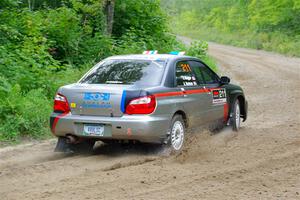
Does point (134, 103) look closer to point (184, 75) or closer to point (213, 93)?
point (184, 75)

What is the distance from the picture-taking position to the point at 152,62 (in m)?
8.75

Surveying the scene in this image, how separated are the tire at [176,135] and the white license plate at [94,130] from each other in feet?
3.26

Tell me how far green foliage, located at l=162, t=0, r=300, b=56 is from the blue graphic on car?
19697 millimetres

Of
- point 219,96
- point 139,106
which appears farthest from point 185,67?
point 139,106

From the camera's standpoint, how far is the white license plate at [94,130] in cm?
790

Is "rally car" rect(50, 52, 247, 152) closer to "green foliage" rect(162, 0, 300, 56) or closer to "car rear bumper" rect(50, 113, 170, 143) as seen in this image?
"car rear bumper" rect(50, 113, 170, 143)

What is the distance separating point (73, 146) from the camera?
8609 mm

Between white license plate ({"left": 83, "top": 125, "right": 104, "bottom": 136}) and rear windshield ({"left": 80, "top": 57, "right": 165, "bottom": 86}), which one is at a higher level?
rear windshield ({"left": 80, "top": 57, "right": 165, "bottom": 86})

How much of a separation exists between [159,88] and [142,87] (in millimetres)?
261

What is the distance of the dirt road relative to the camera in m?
6.09

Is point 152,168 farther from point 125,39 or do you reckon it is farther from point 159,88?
point 125,39

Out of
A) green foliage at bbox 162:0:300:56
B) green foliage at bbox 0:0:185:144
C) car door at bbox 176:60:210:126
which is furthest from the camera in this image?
green foliage at bbox 162:0:300:56

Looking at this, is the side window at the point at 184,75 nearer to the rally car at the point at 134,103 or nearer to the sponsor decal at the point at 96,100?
the rally car at the point at 134,103

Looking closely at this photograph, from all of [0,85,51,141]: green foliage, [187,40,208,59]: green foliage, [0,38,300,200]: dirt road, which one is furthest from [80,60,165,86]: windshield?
[187,40,208,59]: green foliage
